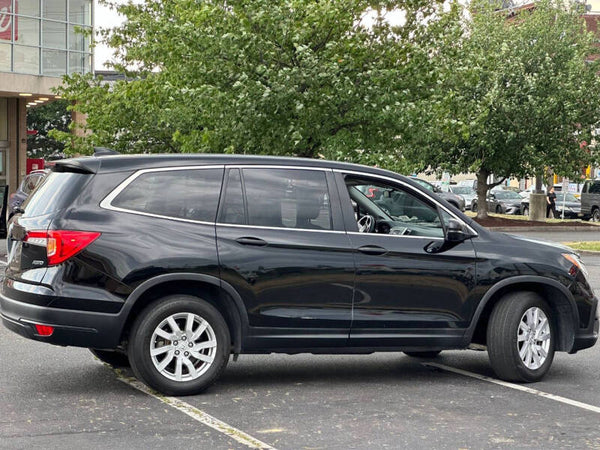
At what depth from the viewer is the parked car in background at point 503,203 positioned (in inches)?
2222

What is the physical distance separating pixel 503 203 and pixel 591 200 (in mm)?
6911

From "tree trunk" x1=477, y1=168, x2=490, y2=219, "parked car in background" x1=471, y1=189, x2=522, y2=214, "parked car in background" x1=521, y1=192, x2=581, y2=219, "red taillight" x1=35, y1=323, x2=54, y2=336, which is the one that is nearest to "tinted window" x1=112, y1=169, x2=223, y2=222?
"red taillight" x1=35, y1=323, x2=54, y2=336

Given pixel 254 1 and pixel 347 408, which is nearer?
pixel 347 408

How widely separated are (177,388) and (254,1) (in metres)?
18.5

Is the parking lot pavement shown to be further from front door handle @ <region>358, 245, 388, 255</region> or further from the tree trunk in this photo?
front door handle @ <region>358, 245, 388, 255</region>

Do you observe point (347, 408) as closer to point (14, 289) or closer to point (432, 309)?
point (432, 309)

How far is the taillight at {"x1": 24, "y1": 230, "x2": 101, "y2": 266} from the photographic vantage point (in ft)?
23.7

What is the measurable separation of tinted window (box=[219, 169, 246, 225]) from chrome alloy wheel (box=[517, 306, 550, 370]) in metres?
2.32

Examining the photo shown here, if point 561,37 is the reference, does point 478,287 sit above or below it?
below

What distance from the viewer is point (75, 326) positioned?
716cm

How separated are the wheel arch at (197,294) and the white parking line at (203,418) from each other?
490mm

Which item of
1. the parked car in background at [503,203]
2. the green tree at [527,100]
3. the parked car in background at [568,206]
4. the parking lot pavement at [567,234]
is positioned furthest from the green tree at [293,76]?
the parked car in background at [503,203]

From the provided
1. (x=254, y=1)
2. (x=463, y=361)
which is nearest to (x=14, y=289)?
(x=463, y=361)

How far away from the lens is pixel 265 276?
24.8ft
